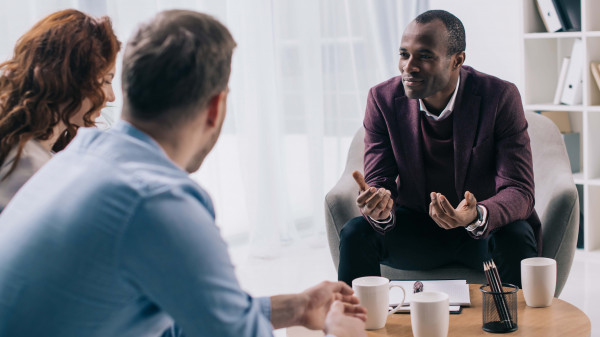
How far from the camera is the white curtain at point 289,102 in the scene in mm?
3469

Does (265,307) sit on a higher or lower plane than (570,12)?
lower

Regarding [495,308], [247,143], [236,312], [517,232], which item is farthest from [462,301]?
[247,143]

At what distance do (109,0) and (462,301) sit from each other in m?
2.03

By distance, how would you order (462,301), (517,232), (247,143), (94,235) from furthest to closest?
(247,143), (517,232), (462,301), (94,235)

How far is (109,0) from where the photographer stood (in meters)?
3.06

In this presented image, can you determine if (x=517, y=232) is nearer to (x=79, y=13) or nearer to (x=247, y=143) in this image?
(x=79, y=13)

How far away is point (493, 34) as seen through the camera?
11.8ft

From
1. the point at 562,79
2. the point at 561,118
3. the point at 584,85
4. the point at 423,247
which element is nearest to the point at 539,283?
the point at 423,247

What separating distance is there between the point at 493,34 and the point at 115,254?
303 centimetres

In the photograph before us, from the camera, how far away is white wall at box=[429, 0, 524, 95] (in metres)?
3.54

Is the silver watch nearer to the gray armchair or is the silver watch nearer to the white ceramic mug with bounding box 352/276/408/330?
the gray armchair

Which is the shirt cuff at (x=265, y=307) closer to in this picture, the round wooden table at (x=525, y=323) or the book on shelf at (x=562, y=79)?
the round wooden table at (x=525, y=323)

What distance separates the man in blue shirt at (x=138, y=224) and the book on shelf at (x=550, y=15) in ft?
8.50

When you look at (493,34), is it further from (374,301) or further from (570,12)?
(374,301)
